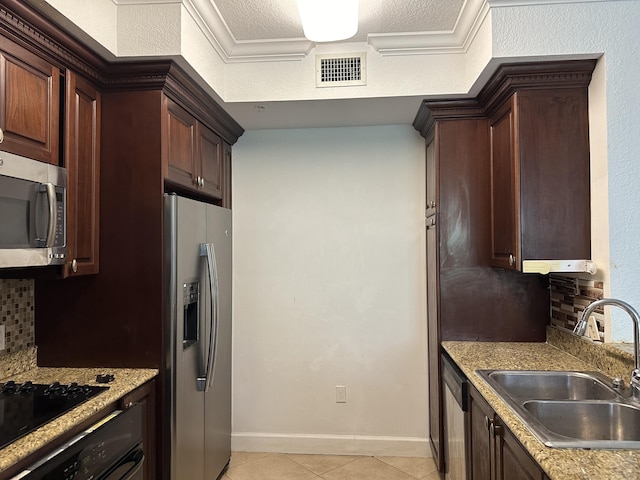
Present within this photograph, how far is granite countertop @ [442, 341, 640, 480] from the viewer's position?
1.17m

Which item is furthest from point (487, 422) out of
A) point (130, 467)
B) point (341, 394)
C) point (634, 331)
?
point (341, 394)

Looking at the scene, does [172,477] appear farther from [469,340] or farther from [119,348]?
[469,340]

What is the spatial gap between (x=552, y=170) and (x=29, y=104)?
236cm

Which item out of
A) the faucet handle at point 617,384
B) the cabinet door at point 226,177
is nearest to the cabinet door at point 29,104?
the cabinet door at point 226,177

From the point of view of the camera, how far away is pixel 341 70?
2.58 m

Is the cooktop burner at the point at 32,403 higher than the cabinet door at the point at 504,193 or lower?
lower

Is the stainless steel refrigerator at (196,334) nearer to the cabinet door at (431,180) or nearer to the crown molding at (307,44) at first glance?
the crown molding at (307,44)

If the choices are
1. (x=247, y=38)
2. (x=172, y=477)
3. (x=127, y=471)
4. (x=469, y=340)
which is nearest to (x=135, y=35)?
(x=247, y=38)

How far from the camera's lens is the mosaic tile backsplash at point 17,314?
199 cm

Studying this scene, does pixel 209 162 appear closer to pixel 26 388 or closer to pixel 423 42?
pixel 423 42

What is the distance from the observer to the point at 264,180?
3.28 meters

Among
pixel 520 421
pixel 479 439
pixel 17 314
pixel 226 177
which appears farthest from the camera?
pixel 226 177

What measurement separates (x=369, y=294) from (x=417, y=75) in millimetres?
1511

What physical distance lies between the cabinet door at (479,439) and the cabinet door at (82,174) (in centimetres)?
185
